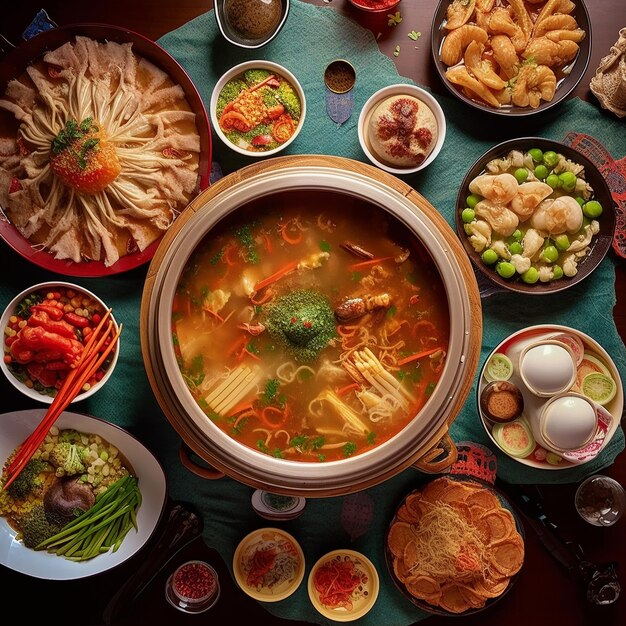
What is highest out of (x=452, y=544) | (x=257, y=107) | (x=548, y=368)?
(x=257, y=107)

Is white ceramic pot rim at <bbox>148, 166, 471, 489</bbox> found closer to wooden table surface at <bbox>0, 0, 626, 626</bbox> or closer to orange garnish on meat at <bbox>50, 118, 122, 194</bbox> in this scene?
orange garnish on meat at <bbox>50, 118, 122, 194</bbox>

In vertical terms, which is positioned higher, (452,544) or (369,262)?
(369,262)

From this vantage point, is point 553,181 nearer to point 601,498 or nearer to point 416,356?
point 416,356

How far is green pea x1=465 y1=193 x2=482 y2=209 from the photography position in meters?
3.32

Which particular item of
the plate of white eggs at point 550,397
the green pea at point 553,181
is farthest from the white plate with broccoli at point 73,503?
the green pea at point 553,181

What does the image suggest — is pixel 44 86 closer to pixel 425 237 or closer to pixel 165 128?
pixel 165 128

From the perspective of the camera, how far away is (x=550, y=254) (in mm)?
3305

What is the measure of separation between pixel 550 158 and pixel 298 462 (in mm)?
1994

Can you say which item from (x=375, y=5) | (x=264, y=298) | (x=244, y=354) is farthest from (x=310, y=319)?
(x=375, y=5)

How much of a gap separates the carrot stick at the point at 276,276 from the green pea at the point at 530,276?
123 centimetres

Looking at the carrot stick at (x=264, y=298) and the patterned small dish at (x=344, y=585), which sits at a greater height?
the carrot stick at (x=264, y=298)

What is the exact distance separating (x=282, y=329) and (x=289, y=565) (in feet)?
4.43

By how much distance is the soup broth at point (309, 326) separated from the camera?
110 inches

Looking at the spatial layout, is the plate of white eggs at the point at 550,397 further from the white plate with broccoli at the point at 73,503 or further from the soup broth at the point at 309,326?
the white plate with broccoli at the point at 73,503
